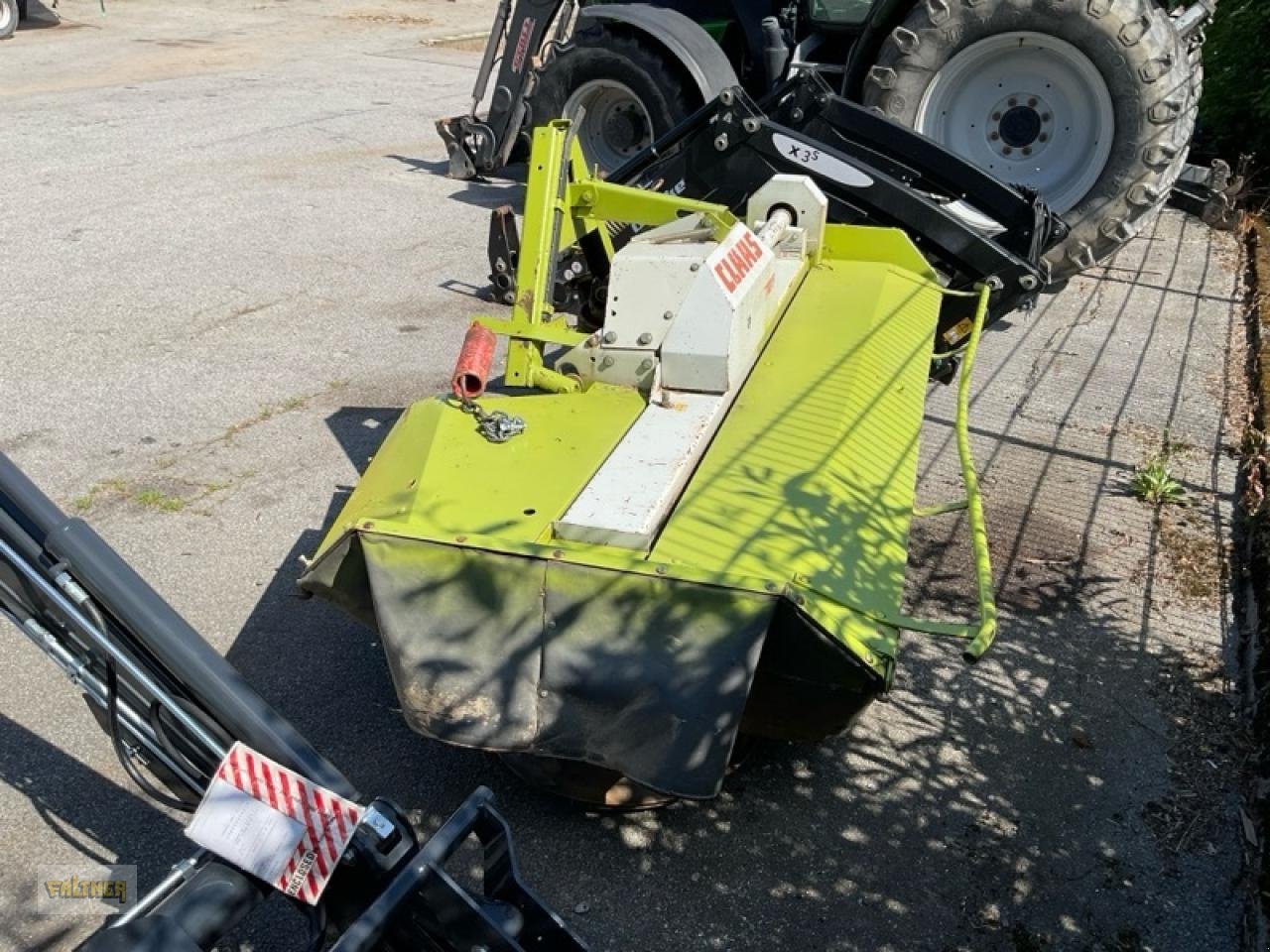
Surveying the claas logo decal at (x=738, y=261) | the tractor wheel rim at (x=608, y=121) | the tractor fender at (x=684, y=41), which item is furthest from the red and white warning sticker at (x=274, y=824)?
the tractor wheel rim at (x=608, y=121)

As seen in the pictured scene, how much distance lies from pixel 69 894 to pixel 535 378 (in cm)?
203

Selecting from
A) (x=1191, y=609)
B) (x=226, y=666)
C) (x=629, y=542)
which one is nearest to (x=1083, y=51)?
(x=1191, y=609)

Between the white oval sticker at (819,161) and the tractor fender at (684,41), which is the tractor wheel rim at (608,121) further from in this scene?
the white oval sticker at (819,161)

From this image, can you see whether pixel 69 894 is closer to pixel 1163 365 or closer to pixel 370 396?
pixel 370 396

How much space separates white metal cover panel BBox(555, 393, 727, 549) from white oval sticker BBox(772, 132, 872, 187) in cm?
183

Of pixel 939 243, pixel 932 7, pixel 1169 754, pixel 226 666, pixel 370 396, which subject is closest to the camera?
pixel 226 666

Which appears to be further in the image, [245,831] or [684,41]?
[684,41]

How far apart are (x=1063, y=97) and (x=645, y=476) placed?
456cm

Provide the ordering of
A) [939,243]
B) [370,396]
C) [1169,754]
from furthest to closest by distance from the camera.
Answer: [370,396]
[939,243]
[1169,754]

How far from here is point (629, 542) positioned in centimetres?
287

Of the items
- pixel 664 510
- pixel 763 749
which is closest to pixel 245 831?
pixel 664 510

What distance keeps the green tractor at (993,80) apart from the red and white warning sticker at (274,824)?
421cm

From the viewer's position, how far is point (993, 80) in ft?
21.5

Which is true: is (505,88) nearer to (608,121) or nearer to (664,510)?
(608,121)
